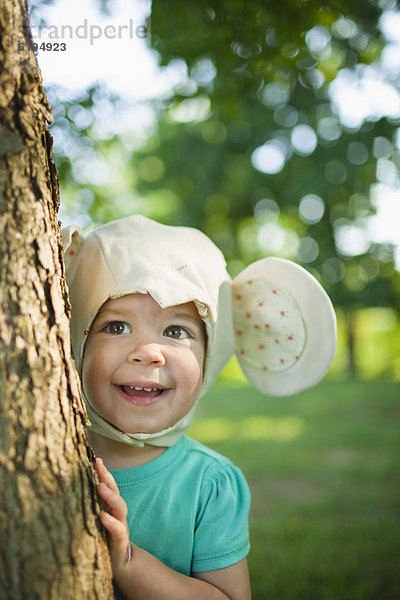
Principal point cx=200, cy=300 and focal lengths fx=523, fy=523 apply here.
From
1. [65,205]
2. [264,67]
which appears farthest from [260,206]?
[264,67]

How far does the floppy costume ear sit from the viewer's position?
1.87 metres

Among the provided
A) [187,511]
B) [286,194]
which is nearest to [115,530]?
[187,511]

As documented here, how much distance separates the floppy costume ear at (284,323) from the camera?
6.14 ft

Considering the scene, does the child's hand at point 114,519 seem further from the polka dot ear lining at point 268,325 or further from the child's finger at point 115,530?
the polka dot ear lining at point 268,325

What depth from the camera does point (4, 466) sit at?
971 mm

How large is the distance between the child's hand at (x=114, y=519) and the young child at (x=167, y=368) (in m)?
0.06

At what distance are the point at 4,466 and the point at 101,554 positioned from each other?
13.0 inches

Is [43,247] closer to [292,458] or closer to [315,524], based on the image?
[315,524]

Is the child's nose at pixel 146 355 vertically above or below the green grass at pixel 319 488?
above

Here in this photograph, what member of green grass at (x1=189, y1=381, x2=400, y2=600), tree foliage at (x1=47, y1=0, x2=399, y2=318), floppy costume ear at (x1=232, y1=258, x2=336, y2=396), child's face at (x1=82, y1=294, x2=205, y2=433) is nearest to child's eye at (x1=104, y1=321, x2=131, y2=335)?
child's face at (x1=82, y1=294, x2=205, y2=433)

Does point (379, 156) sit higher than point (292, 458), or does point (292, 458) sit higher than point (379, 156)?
point (379, 156)

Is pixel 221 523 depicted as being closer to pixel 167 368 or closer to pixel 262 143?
pixel 167 368

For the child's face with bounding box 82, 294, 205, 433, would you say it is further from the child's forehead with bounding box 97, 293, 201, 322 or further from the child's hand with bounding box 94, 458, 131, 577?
the child's hand with bounding box 94, 458, 131, 577

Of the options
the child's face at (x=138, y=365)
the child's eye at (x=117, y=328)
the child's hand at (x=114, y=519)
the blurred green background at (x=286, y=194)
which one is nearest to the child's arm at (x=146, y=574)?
the child's hand at (x=114, y=519)
